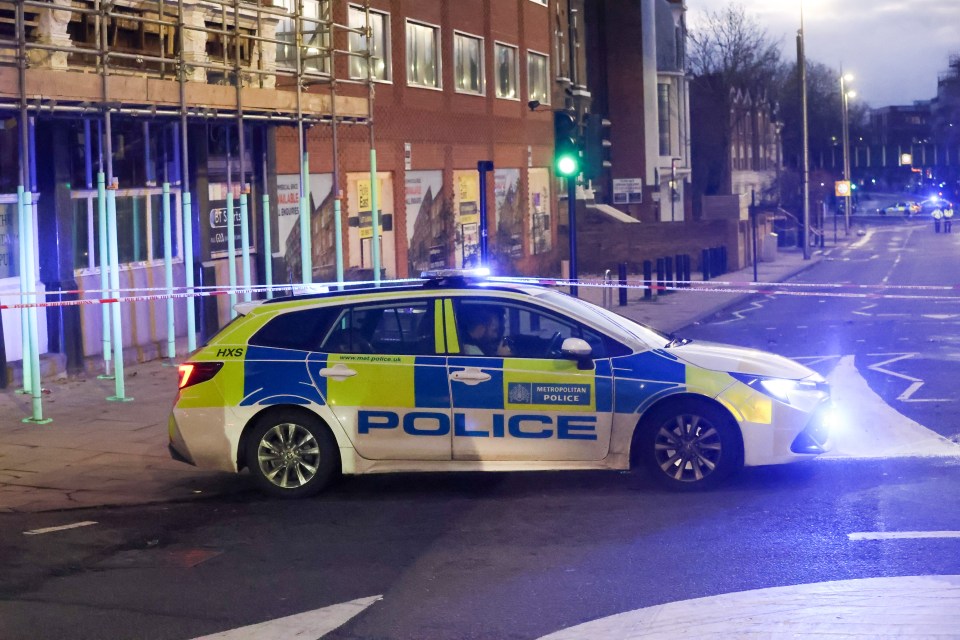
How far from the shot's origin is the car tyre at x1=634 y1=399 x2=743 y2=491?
8.84 m

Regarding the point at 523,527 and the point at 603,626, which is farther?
the point at 523,527

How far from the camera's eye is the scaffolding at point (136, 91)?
13102mm

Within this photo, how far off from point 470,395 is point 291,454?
4.40ft

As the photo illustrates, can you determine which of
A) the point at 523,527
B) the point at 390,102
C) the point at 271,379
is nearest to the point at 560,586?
the point at 523,527

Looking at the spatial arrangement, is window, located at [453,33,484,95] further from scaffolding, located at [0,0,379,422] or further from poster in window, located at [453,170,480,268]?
scaffolding, located at [0,0,379,422]

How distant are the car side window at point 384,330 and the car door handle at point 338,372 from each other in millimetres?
140

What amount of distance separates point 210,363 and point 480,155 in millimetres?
24309

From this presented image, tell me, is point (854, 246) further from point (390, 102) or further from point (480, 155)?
point (390, 102)

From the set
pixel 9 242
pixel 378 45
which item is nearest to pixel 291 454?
pixel 9 242

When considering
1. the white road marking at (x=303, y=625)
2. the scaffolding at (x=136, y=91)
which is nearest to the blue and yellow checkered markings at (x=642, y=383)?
the white road marking at (x=303, y=625)

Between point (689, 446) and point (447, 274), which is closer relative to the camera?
point (689, 446)

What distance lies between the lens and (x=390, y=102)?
27172 millimetres

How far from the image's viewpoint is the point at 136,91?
14531 millimetres

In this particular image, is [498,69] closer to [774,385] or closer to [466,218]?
[466,218]
